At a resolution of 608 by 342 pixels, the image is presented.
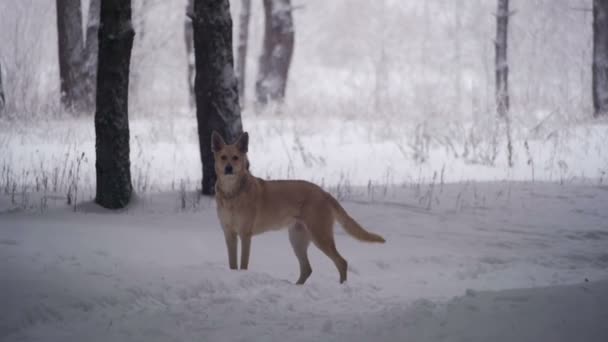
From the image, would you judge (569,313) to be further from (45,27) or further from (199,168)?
(45,27)

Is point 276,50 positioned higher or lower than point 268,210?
higher

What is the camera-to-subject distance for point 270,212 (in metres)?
5.59

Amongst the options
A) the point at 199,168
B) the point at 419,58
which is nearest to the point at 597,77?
the point at 199,168

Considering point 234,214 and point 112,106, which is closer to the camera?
point 234,214

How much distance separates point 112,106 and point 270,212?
3271mm

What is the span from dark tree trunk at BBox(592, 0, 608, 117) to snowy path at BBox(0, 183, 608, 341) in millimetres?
9775

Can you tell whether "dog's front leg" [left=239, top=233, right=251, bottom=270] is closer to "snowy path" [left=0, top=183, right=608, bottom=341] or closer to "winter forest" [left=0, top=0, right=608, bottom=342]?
"winter forest" [left=0, top=0, right=608, bottom=342]

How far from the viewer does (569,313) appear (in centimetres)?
384

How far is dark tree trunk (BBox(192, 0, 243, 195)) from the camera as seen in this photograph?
8.37m

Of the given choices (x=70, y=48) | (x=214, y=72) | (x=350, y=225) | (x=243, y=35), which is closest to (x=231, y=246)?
(x=350, y=225)

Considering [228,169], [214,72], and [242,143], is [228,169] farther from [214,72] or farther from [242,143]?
[214,72]

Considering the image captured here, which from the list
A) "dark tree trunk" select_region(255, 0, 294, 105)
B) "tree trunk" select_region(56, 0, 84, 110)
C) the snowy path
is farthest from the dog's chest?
"dark tree trunk" select_region(255, 0, 294, 105)

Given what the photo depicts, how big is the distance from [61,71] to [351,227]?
14106 mm

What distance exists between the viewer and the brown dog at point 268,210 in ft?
18.0
